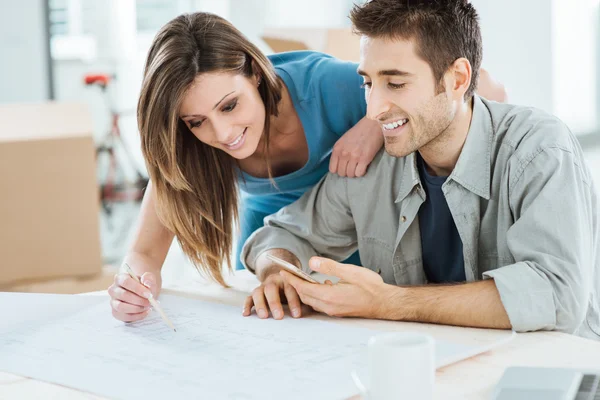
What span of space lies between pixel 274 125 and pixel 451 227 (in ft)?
1.66

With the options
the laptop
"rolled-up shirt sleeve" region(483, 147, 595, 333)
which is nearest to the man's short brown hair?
"rolled-up shirt sleeve" region(483, 147, 595, 333)

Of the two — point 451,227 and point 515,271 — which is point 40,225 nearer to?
point 451,227

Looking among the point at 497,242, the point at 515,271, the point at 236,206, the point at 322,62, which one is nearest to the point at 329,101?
the point at 322,62

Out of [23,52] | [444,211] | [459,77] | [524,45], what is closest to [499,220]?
[444,211]

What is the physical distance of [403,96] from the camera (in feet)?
4.36

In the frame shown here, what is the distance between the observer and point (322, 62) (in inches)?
68.4

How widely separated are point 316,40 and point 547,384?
1.83 metres

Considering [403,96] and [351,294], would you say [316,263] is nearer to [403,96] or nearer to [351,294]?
[351,294]

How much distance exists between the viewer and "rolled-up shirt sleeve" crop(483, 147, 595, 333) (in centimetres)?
112

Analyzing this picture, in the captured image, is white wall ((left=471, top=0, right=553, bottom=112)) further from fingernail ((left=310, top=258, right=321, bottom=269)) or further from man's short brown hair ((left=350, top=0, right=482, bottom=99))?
fingernail ((left=310, top=258, right=321, bottom=269))

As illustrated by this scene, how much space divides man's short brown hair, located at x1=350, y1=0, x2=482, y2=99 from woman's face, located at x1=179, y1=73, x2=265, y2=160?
278mm

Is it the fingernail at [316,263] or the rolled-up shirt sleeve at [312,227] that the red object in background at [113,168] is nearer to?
the rolled-up shirt sleeve at [312,227]

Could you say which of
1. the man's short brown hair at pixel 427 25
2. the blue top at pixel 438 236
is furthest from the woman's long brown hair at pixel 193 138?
the blue top at pixel 438 236

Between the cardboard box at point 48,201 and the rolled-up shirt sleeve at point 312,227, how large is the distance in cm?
73
